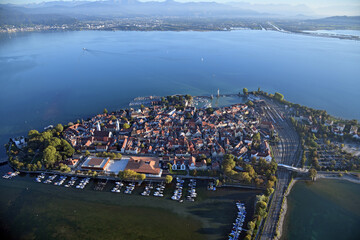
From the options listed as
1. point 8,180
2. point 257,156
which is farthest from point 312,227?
point 8,180

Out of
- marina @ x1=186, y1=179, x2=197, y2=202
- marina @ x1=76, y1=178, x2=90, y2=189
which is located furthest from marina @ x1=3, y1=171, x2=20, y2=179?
marina @ x1=186, y1=179, x2=197, y2=202

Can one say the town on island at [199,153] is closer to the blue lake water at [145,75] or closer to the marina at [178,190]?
the marina at [178,190]

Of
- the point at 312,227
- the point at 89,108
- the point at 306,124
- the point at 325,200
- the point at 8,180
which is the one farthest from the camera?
the point at 89,108

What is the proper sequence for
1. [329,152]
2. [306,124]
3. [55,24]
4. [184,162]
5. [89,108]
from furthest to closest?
[55,24], [89,108], [306,124], [329,152], [184,162]

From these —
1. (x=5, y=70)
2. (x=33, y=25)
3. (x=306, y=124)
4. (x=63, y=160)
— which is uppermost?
(x=33, y=25)

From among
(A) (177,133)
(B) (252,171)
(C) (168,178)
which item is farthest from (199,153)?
(B) (252,171)

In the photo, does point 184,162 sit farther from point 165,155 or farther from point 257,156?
point 257,156

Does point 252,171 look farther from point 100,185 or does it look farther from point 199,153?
point 100,185

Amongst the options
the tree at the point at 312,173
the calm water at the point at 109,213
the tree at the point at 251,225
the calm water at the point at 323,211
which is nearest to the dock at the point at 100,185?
the calm water at the point at 109,213
